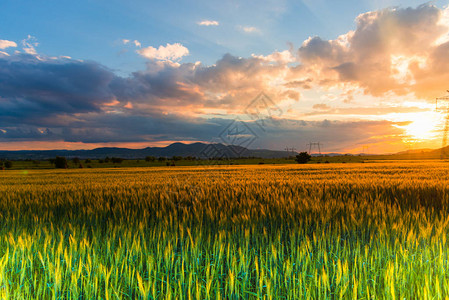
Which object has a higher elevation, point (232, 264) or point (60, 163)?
point (232, 264)

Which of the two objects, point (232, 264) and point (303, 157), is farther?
point (303, 157)

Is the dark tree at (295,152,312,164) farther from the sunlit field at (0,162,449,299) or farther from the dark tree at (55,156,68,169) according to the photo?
the sunlit field at (0,162,449,299)

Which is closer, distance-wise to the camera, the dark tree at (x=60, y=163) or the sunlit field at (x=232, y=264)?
the sunlit field at (x=232, y=264)

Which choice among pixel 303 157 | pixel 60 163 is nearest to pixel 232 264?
pixel 303 157

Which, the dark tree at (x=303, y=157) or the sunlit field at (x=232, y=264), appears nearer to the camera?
the sunlit field at (x=232, y=264)

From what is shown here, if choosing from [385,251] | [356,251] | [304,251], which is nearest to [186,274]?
[304,251]

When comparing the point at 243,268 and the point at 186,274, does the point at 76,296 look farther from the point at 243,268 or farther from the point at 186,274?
the point at 243,268

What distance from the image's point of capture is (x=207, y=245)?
13.2ft

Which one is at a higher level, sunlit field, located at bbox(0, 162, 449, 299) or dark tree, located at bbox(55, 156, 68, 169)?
sunlit field, located at bbox(0, 162, 449, 299)

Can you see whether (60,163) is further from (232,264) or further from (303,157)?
(232,264)

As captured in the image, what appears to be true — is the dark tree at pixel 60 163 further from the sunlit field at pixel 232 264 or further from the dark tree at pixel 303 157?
the sunlit field at pixel 232 264

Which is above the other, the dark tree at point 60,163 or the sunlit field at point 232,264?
the sunlit field at point 232,264

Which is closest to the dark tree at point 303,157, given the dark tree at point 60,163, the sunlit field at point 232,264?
the dark tree at point 60,163

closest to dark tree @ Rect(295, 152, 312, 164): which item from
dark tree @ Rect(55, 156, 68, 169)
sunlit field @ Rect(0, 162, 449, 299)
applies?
dark tree @ Rect(55, 156, 68, 169)
